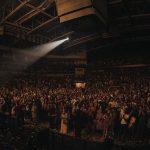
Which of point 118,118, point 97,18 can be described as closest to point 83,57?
point 118,118

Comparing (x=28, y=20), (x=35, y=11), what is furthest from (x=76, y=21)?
(x=28, y=20)

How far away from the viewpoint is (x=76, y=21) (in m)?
12.4

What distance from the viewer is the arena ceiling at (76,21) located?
1116cm

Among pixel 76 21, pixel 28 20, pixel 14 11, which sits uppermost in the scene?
pixel 28 20

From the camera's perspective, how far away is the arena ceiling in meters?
11.2

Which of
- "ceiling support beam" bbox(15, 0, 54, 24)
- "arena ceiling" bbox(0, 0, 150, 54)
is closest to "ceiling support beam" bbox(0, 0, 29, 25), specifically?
"arena ceiling" bbox(0, 0, 150, 54)

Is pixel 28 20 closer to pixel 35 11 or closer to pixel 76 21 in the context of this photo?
pixel 35 11

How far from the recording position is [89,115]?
14.9 metres

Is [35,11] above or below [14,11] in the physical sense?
above

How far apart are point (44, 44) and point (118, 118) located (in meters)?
9.90

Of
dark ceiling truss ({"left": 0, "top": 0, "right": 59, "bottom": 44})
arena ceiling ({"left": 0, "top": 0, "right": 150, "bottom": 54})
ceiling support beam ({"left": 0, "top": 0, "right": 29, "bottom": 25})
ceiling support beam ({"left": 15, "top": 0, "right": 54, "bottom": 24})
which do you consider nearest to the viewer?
arena ceiling ({"left": 0, "top": 0, "right": 150, "bottom": 54})

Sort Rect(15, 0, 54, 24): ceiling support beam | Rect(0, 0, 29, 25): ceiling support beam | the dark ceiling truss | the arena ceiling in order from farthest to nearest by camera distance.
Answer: the dark ceiling truss
Rect(15, 0, 54, 24): ceiling support beam
Rect(0, 0, 29, 25): ceiling support beam
the arena ceiling

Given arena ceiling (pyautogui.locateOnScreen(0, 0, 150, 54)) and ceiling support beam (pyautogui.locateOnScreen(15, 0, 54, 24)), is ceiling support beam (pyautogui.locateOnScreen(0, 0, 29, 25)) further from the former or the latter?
ceiling support beam (pyautogui.locateOnScreen(15, 0, 54, 24))

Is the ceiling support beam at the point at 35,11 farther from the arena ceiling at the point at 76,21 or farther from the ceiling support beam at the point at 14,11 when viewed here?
the ceiling support beam at the point at 14,11
